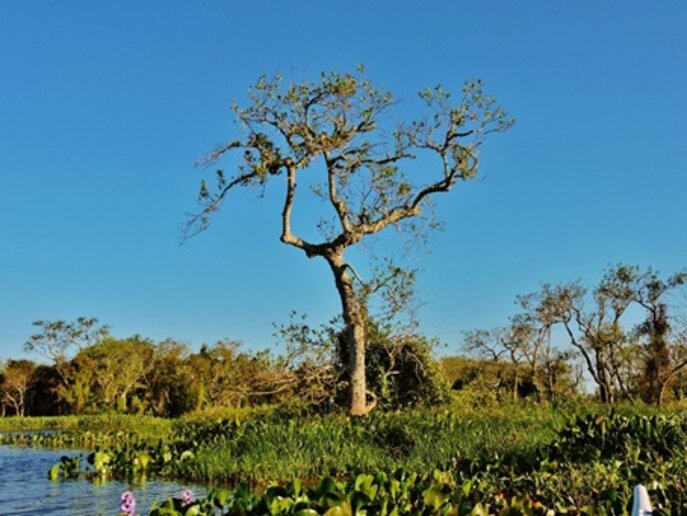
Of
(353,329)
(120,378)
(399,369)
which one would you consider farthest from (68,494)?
(120,378)

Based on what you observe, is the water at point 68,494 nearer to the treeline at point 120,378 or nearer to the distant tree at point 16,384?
the treeline at point 120,378

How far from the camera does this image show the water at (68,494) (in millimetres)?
8836

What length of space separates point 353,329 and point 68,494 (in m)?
6.56

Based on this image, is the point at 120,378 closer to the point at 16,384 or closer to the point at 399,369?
the point at 16,384

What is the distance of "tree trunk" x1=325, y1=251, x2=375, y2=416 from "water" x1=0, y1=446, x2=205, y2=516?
480cm

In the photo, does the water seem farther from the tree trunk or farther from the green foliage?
the green foliage

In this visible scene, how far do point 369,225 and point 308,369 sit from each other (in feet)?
10.7

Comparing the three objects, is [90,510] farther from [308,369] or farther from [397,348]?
[397,348]

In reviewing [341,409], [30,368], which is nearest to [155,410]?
[30,368]

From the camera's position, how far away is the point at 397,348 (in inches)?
657

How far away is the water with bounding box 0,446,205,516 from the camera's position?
29.0 ft

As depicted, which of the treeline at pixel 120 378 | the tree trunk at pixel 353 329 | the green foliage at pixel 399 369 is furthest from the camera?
Result: the treeline at pixel 120 378

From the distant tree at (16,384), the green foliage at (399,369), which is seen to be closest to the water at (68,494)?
the green foliage at (399,369)

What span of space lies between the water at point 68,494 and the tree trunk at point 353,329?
4802mm
